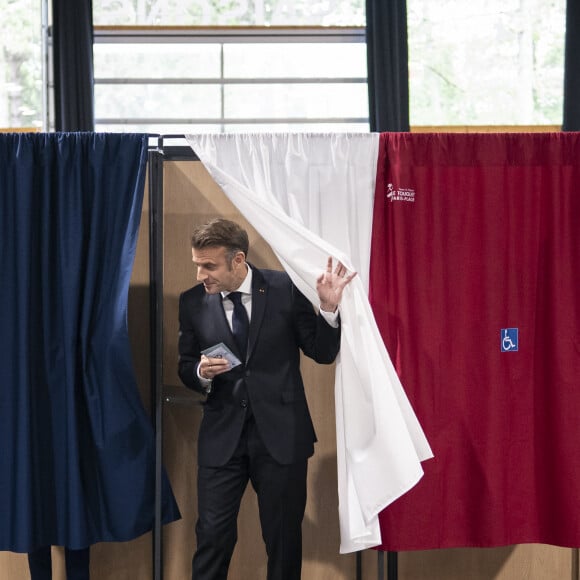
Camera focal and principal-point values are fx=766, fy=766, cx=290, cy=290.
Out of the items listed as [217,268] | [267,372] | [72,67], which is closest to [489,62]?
[72,67]

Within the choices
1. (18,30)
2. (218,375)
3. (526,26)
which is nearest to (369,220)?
(218,375)

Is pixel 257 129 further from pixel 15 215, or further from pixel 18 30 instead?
pixel 15 215

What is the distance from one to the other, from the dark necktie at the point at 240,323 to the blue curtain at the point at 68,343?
17.6 inches

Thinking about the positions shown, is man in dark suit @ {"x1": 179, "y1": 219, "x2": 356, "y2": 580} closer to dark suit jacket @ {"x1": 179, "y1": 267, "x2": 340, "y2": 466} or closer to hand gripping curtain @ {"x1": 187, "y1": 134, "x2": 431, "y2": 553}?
dark suit jacket @ {"x1": 179, "y1": 267, "x2": 340, "y2": 466}

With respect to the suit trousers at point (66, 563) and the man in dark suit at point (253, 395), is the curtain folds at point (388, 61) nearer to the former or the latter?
the man in dark suit at point (253, 395)

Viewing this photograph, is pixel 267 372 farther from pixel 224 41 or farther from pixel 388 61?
pixel 224 41

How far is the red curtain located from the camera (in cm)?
315

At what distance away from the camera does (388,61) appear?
4441 millimetres

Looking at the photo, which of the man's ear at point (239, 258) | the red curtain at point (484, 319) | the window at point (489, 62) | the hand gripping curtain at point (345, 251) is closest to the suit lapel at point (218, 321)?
the man's ear at point (239, 258)

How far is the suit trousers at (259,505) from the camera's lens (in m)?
2.84

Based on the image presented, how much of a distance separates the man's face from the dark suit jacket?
9 cm

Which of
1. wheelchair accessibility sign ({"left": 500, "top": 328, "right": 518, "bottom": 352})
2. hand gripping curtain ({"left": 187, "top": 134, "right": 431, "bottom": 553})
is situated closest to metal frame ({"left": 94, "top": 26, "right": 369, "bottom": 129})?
hand gripping curtain ({"left": 187, "top": 134, "right": 431, "bottom": 553})

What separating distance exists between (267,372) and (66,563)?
1.24 m

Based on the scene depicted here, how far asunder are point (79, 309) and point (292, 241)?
3.02 feet
